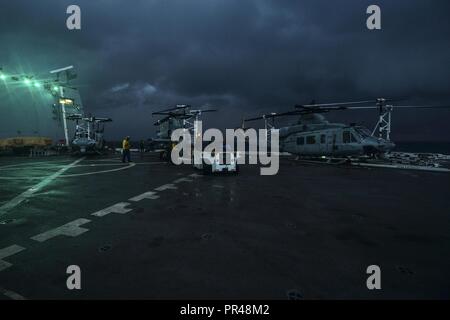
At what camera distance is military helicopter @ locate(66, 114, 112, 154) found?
1054 inches

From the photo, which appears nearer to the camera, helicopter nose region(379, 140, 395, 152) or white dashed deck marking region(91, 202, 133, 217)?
white dashed deck marking region(91, 202, 133, 217)

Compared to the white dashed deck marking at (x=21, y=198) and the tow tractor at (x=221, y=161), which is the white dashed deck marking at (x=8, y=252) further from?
the tow tractor at (x=221, y=161)

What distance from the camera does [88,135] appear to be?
29.5 meters

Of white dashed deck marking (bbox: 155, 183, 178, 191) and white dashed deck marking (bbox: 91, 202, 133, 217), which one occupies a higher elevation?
white dashed deck marking (bbox: 155, 183, 178, 191)

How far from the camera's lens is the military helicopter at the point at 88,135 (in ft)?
87.8

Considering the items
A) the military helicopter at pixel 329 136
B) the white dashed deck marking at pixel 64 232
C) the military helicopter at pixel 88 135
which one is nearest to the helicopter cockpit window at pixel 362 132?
the military helicopter at pixel 329 136

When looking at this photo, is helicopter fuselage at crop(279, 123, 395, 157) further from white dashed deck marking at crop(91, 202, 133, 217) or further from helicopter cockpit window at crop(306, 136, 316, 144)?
white dashed deck marking at crop(91, 202, 133, 217)

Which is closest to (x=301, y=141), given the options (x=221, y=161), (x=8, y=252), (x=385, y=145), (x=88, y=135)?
(x=385, y=145)

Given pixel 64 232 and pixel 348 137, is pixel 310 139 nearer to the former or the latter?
pixel 348 137

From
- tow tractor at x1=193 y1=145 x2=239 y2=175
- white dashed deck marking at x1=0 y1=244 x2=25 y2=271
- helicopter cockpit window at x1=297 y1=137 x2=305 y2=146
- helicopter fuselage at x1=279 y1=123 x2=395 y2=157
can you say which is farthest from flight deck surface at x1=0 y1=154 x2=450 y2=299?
helicopter cockpit window at x1=297 y1=137 x2=305 y2=146

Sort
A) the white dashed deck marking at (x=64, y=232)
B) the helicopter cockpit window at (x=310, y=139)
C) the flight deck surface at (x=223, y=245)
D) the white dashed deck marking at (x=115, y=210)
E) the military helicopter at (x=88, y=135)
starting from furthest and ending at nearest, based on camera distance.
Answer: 1. the military helicopter at (x=88, y=135)
2. the helicopter cockpit window at (x=310, y=139)
3. the white dashed deck marking at (x=115, y=210)
4. the white dashed deck marking at (x=64, y=232)
5. the flight deck surface at (x=223, y=245)
